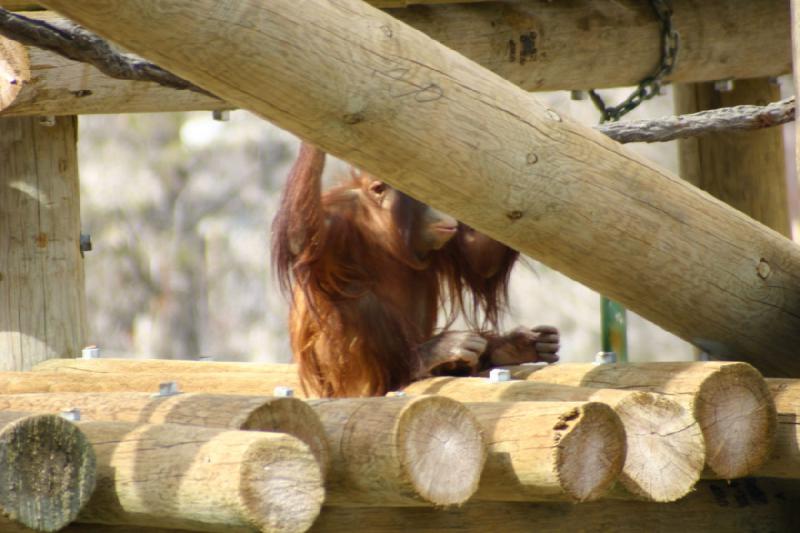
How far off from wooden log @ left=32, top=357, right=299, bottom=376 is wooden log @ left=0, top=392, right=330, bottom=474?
4.03 ft

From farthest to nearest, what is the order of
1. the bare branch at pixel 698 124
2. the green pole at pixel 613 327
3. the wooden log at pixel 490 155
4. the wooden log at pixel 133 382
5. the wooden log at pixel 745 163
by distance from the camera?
the wooden log at pixel 745 163, the green pole at pixel 613 327, the wooden log at pixel 133 382, the bare branch at pixel 698 124, the wooden log at pixel 490 155

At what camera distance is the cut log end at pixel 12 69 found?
3.59 metres

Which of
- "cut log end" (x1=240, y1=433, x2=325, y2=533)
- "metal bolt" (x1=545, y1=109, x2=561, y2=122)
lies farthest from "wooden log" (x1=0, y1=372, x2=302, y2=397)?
"cut log end" (x1=240, y1=433, x2=325, y2=533)

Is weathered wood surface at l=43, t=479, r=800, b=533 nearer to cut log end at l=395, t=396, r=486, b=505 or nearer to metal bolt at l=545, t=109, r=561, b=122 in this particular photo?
cut log end at l=395, t=396, r=486, b=505

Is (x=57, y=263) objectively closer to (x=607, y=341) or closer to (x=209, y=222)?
(x=607, y=341)

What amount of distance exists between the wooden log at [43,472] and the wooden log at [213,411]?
256 mm

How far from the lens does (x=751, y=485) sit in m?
3.01

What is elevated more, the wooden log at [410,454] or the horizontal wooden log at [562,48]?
the horizontal wooden log at [562,48]

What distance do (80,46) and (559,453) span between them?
1.20 metres

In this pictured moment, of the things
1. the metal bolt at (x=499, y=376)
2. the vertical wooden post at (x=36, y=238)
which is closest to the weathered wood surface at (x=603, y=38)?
the vertical wooden post at (x=36, y=238)

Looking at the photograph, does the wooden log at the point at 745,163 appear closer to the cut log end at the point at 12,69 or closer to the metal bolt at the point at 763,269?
the metal bolt at the point at 763,269

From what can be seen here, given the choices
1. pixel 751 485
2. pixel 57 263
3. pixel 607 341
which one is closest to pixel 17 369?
pixel 57 263

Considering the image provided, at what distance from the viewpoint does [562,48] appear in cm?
437

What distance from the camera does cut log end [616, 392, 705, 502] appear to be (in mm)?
2424
